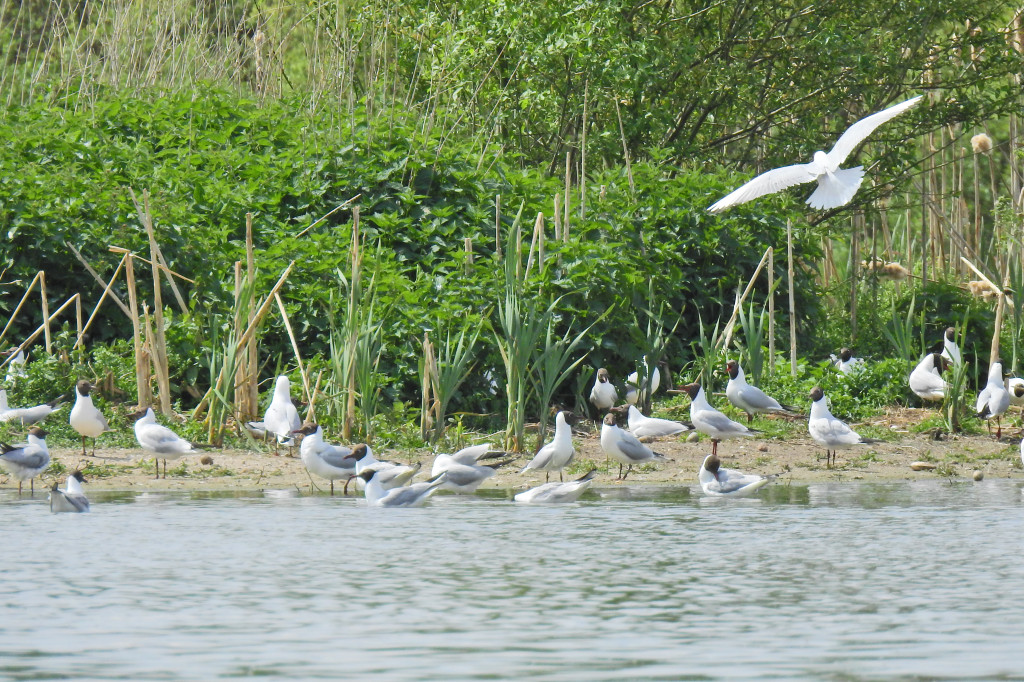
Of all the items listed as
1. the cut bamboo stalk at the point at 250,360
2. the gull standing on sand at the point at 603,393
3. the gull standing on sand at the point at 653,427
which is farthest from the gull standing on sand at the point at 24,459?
the gull standing on sand at the point at 603,393

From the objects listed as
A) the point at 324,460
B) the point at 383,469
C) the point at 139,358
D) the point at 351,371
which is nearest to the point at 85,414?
the point at 139,358

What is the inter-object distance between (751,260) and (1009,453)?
3.57m

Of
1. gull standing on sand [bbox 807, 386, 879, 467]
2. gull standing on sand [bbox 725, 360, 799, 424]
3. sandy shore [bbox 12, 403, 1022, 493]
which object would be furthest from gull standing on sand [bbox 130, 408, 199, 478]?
gull standing on sand [bbox 807, 386, 879, 467]

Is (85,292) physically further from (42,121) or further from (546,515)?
(546,515)

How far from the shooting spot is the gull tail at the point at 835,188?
39.8 feet

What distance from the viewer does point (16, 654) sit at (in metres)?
4.87

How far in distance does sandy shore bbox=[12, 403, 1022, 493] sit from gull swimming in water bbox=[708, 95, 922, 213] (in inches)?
75.2

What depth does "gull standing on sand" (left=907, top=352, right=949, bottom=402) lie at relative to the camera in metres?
12.2

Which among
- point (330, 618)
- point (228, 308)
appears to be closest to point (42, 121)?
point (228, 308)

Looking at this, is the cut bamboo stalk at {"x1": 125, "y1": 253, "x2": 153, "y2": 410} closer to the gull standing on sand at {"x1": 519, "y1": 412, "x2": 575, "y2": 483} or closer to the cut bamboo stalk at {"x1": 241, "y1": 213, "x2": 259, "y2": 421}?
the cut bamboo stalk at {"x1": 241, "y1": 213, "x2": 259, "y2": 421}

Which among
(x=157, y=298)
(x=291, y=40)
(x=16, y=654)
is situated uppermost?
(x=291, y=40)

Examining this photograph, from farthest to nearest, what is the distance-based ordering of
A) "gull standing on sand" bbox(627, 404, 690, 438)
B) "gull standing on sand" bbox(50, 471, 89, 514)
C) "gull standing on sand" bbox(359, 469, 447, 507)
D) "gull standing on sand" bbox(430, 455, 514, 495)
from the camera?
"gull standing on sand" bbox(627, 404, 690, 438)
"gull standing on sand" bbox(430, 455, 514, 495)
"gull standing on sand" bbox(359, 469, 447, 507)
"gull standing on sand" bbox(50, 471, 89, 514)

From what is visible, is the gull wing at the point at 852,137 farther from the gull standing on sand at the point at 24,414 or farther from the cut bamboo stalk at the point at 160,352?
→ the gull standing on sand at the point at 24,414

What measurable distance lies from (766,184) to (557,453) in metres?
3.75
